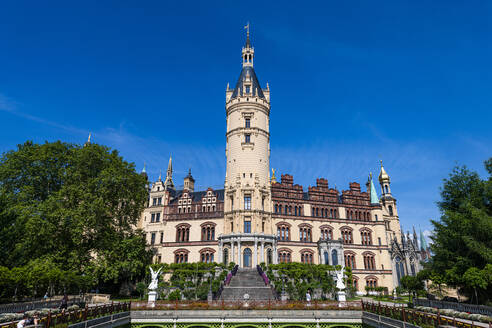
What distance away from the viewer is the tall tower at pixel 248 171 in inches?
1710

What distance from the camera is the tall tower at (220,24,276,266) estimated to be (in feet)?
143

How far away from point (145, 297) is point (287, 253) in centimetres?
2142

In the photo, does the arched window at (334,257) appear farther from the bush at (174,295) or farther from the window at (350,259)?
the bush at (174,295)

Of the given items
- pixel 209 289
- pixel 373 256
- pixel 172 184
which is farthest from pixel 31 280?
pixel 373 256

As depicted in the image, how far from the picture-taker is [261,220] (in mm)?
45375

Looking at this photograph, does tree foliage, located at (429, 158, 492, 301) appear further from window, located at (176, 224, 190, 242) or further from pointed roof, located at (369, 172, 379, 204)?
window, located at (176, 224, 190, 242)

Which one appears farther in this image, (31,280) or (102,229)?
(102,229)

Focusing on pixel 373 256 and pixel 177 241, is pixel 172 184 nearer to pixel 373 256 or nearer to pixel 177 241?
pixel 177 241

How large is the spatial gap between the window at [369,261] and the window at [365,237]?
1936 mm

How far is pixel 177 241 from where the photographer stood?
4766cm

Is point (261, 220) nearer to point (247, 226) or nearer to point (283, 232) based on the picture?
point (247, 226)

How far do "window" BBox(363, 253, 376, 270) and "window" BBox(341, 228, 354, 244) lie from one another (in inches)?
120

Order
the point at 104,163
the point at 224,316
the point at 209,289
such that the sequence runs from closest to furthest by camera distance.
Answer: the point at 224,316, the point at 209,289, the point at 104,163

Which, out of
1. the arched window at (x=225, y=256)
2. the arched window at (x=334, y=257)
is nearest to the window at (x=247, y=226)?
the arched window at (x=225, y=256)
